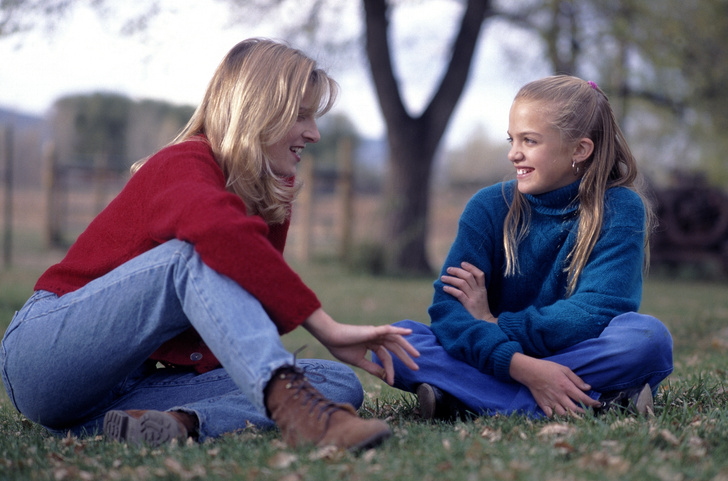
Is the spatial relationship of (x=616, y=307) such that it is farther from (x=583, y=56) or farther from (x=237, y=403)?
(x=583, y=56)

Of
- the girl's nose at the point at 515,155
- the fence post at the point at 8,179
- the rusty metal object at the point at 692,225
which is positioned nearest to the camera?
the girl's nose at the point at 515,155

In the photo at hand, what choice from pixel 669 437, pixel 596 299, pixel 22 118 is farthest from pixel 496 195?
pixel 22 118

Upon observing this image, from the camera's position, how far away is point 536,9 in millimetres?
13141

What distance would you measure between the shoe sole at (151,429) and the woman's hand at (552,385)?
1.20 m

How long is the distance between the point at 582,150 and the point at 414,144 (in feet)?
28.4

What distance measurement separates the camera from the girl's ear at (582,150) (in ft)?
9.95

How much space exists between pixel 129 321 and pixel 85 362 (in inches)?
8.3

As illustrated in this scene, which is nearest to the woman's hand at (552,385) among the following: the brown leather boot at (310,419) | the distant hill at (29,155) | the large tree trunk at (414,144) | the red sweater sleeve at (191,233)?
the brown leather boot at (310,419)

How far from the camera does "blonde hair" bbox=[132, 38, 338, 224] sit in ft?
8.09

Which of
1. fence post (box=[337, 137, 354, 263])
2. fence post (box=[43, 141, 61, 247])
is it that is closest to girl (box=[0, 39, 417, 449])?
fence post (box=[337, 137, 354, 263])

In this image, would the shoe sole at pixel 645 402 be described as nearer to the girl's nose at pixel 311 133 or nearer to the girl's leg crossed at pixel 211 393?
the girl's leg crossed at pixel 211 393

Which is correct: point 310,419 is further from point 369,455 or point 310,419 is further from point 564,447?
point 564,447

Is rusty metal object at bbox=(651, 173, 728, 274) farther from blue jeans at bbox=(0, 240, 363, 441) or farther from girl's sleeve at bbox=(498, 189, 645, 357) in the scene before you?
blue jeans at bbox=(0, 240, 363, 441)

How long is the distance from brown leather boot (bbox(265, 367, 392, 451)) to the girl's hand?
2.98ft
